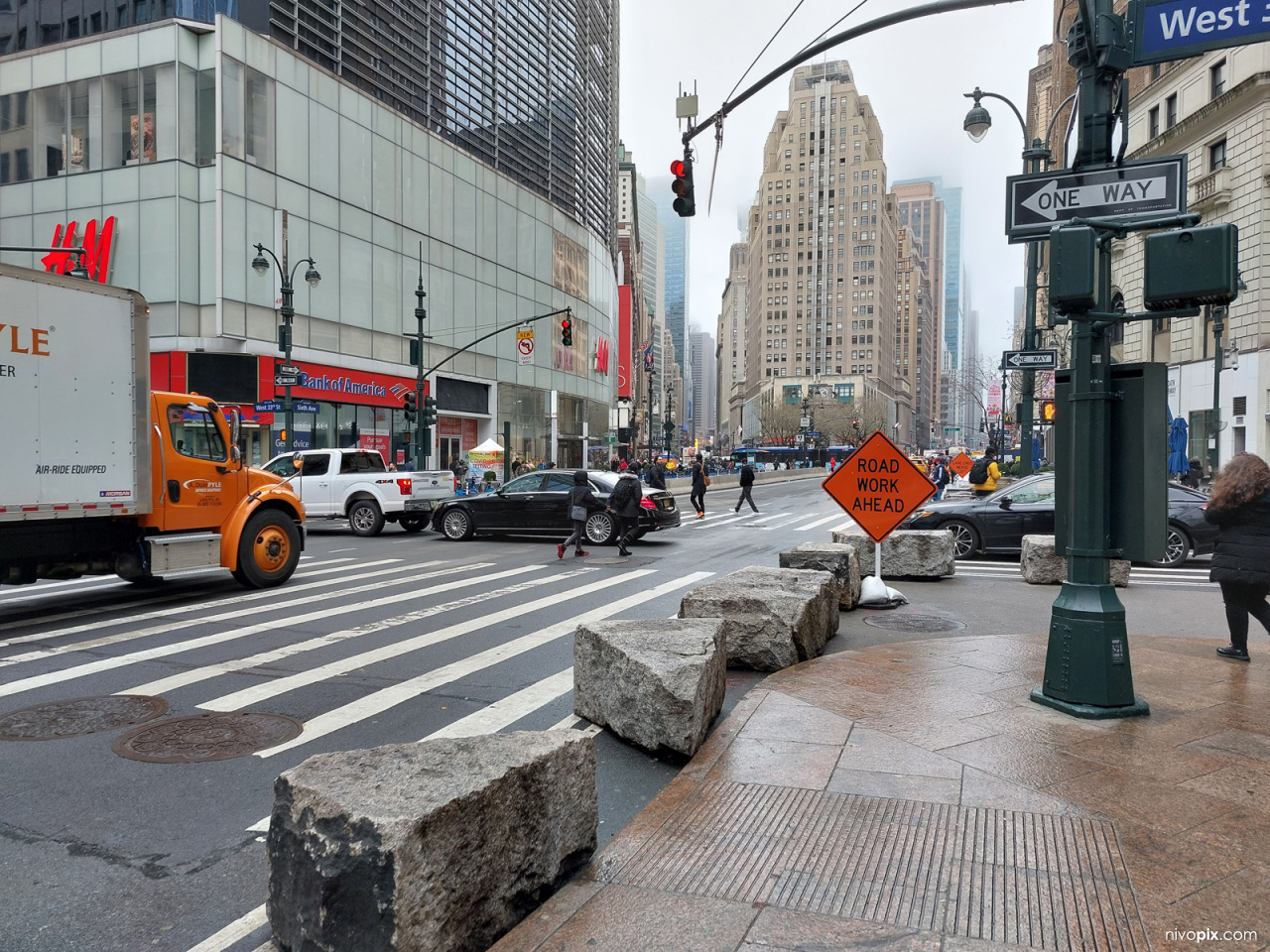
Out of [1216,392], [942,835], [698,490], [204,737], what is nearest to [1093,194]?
[942,835]

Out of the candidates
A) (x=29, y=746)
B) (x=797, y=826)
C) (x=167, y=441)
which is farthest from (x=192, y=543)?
(x=797, y=826)

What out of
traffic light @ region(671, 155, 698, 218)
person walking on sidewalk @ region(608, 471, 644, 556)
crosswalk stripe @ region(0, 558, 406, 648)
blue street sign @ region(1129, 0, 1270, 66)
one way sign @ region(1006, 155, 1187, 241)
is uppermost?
traffic light @ region(671, 155, 698, 218)

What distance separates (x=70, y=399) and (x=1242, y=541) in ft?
36.9

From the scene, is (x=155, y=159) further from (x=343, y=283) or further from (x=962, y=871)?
(x=962, y=871)

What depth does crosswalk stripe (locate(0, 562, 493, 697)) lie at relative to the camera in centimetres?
678

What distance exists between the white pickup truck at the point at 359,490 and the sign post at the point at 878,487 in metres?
12.9

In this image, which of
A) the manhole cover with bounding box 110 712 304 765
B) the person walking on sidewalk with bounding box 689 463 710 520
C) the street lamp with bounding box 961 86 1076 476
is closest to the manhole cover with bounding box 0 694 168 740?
the manhole cover with bounding box 110 712 304 765

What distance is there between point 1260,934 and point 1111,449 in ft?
10.6

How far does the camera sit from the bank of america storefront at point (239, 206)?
99.8 feet

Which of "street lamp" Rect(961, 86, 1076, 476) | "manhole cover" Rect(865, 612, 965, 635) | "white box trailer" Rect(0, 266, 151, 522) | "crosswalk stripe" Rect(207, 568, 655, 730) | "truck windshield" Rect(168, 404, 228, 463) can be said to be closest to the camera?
"crosswalk stripe" Rect(207, 568, 655, 730)

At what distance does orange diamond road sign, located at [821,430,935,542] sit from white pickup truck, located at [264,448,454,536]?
12895 mm

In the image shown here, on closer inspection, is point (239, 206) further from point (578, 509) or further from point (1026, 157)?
point (1026, 157)

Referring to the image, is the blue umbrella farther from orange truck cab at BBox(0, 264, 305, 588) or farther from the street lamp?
orange truck cab at BBox(0, 264, 305, 588)

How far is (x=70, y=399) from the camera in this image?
9516 mm
